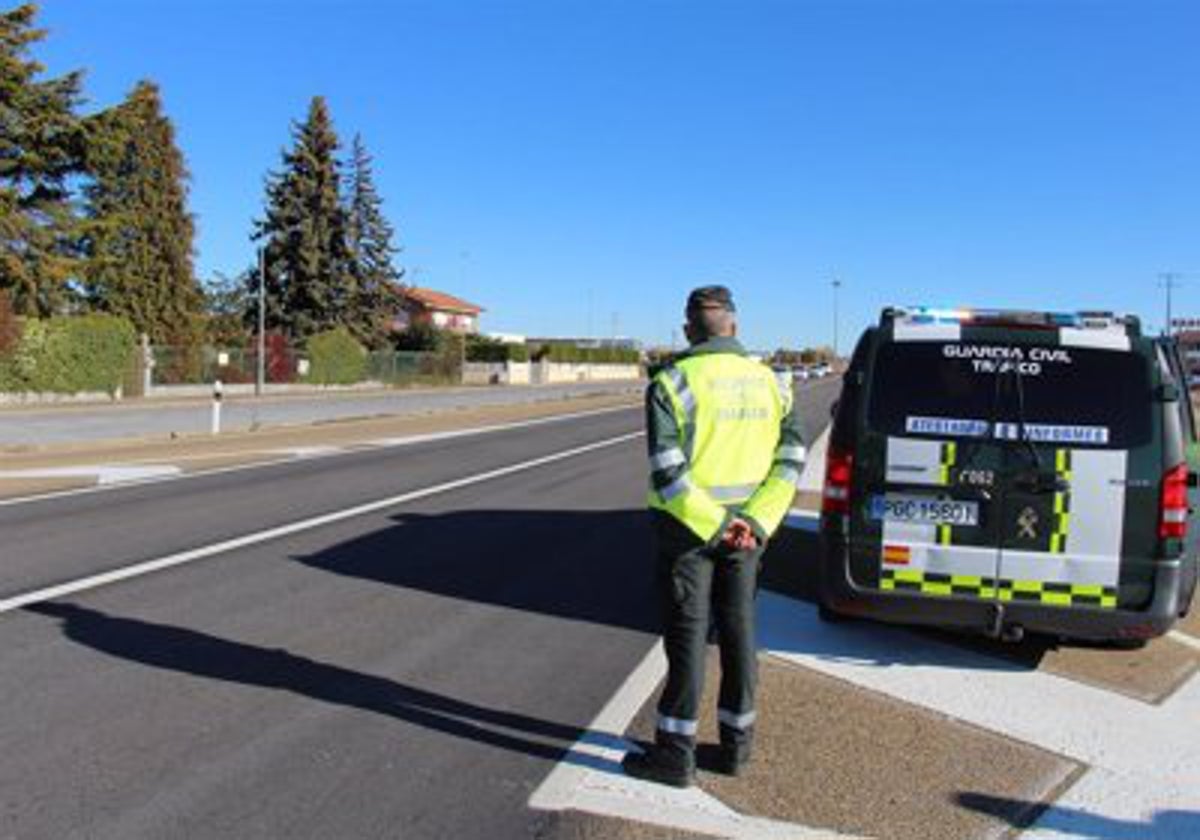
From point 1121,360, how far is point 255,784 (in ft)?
14.8

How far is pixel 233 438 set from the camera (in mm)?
26328

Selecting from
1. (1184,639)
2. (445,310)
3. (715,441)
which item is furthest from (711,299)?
(445,310)

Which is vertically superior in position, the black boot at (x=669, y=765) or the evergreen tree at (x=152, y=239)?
the evergreen tree at (x=152, y=239)

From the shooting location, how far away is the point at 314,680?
6426 millimetres

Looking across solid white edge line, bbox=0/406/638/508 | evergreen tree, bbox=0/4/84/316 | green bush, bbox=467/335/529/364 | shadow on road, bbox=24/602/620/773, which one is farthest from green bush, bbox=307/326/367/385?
shadow on road, bbox=24/602/620/773

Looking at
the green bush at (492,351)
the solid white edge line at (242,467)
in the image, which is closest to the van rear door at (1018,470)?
the solid white edge line at (242,467)

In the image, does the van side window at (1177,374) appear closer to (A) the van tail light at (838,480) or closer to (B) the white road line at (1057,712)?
(B) the white road line at (1057,712)

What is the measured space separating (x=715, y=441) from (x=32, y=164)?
48924mm

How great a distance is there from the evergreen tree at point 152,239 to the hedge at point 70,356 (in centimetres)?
1310

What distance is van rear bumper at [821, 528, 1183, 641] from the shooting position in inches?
251

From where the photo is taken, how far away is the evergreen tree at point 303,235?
73.2 metres

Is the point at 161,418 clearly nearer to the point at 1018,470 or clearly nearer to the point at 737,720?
the point at 1018,470

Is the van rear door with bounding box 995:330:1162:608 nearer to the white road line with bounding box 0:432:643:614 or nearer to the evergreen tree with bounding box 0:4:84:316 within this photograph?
the white road line with bounding box 0:432:643:614

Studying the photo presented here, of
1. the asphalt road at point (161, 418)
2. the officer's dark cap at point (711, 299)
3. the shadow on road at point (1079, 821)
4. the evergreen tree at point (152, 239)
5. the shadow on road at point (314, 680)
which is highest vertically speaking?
the evergreen tree at point (152, 239)
